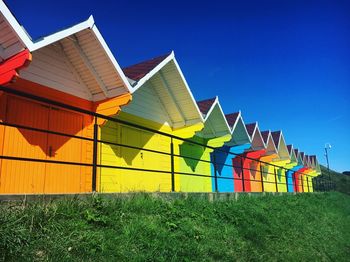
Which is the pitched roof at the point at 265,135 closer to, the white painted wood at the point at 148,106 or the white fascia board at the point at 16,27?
the white painted wood at the point at 148,106

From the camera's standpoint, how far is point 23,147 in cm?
870

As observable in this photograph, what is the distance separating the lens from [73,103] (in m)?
10.2

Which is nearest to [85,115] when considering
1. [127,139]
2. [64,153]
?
[64,153]

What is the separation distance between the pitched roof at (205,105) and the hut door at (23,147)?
7.65m

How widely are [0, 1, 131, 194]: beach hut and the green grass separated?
262 centimetres

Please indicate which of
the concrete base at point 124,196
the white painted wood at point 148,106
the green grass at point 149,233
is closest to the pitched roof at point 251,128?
the white painted wood at point 148,106

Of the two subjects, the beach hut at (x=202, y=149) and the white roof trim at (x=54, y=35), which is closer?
the white roof trim at (x=54, y=35)

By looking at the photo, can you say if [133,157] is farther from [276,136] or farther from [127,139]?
[276,136]

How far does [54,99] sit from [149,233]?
5927 millimetres

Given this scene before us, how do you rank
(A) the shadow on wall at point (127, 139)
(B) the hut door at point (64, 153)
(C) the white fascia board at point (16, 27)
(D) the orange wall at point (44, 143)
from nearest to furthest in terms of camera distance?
(C) the white fascia board at point (16, 27) < (D) the orange wall at point (44, 143) < (B) the hut door at point (64, 153) < (A) the shadow on wall at point (127, 139)

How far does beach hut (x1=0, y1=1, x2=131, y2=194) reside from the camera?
8.04 metres

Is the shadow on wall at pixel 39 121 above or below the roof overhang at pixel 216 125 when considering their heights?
below

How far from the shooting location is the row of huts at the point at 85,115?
25.6ft

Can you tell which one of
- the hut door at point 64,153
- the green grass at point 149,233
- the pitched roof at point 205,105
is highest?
the pitched roof at point 205,105
